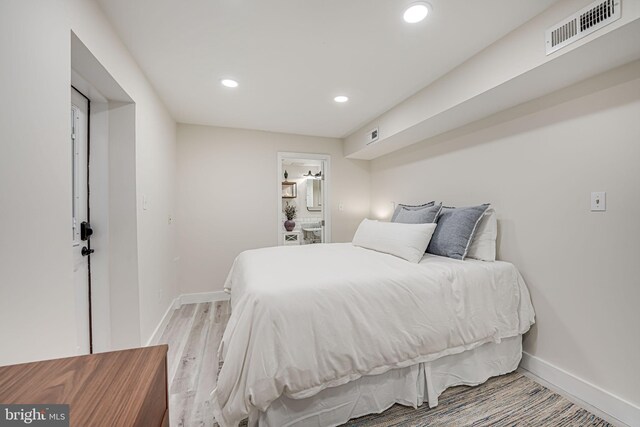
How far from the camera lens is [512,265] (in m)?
2.02

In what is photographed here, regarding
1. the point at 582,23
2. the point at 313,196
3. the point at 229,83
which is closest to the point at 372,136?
the point at 229,83

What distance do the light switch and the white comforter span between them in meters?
0.63

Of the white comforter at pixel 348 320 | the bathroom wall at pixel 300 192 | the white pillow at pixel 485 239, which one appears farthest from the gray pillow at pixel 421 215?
the bathroom wall at pixel 300 192

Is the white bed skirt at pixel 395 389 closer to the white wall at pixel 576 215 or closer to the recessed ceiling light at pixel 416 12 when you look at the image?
the white wall at pixel 576 215

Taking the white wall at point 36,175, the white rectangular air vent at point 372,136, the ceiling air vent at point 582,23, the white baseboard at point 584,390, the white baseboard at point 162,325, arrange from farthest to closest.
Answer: the white rectangular air vent at point 372,136
the white baseboard at point 162,325
the white baseboard at point 584,390
the ceiling air vent at point 582,23
the white wall at point 36,175

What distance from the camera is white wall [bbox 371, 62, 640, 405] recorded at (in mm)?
1532

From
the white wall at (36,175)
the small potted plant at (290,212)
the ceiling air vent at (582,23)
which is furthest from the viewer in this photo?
the small potted plant at (290,212)

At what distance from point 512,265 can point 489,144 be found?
3.48ft

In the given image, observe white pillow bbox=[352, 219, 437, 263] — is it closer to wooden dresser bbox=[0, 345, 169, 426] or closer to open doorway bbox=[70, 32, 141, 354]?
wooden dresser bbox=[0, 345, 169, 426]

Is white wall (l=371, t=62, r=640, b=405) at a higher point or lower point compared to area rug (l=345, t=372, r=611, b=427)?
higher

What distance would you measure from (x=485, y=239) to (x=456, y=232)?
23 centimetres

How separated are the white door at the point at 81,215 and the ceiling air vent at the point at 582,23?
296 cm

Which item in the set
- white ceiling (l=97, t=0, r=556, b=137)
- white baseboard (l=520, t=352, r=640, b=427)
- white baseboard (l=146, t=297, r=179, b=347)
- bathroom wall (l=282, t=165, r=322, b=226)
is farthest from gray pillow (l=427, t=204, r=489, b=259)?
bathroom wall (l=282, t=165, r=322, b=226)

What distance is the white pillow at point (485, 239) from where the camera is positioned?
7.02 feet
